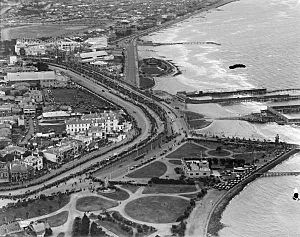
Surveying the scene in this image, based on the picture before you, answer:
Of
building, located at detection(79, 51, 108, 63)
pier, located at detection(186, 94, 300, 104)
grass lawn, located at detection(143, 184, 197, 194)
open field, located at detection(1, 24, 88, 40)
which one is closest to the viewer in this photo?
grass lawn, located at detection(143, 184, 197, 194)

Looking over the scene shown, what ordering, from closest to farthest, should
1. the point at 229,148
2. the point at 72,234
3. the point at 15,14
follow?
the point at 72,234 → the point at 229,148 → the point at 15,14

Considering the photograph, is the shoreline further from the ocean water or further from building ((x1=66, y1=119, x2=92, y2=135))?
the ocean water

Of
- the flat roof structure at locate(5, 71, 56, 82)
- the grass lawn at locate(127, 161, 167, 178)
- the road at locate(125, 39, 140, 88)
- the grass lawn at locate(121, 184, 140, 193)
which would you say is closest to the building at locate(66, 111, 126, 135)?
the grass lawn at locate(127, 161, 167, 178)

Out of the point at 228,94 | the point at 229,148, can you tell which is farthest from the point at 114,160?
the point at 228,94

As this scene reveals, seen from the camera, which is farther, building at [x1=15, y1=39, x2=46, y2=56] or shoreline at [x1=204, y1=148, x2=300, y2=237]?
building at [x1=15, y1=39, x2=46, y2=56]

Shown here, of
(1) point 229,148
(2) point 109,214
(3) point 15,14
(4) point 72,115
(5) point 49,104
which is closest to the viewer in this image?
(2) point 109,214

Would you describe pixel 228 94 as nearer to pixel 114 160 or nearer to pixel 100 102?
pixel 100 102
